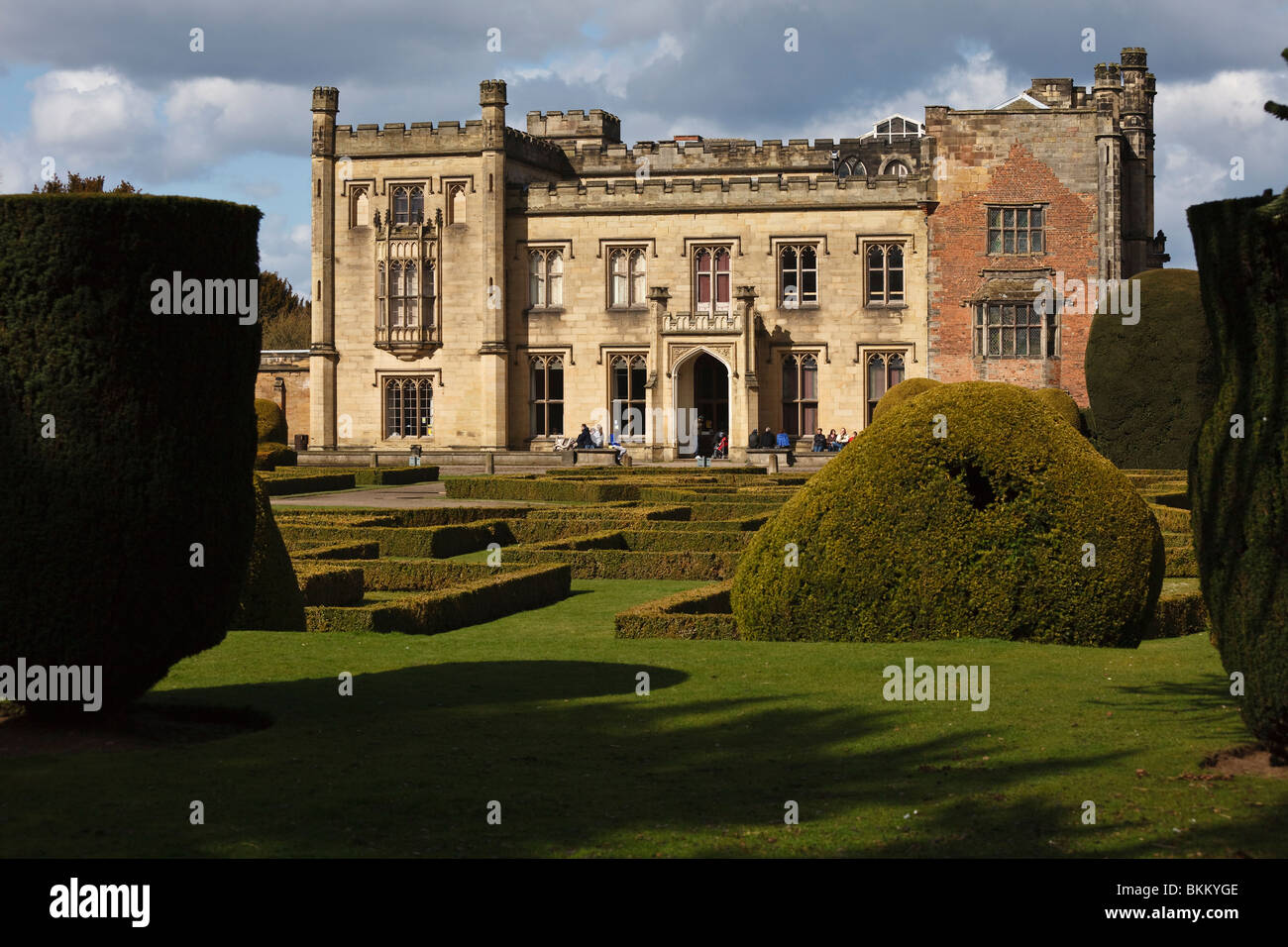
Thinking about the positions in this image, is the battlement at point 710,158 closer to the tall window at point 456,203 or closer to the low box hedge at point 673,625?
the tall window at point 456,203

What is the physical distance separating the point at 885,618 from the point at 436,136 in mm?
38599

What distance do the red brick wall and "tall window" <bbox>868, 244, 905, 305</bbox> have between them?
56.3 inches

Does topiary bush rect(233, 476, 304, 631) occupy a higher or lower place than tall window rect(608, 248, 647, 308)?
lower

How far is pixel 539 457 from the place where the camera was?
4072cm

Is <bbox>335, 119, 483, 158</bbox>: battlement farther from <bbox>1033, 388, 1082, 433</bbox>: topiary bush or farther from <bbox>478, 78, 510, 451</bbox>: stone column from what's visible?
<bbox>1033, 388, 1082, 433</bbox>: topiary bush

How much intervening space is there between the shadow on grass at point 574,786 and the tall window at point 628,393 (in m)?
37.6

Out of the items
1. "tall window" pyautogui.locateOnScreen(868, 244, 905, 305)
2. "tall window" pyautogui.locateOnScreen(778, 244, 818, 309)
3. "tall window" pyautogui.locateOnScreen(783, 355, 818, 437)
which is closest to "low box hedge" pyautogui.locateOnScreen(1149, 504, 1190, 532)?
"tall window" pyautogui.locateOnScreen(783, 355, 818, 437)

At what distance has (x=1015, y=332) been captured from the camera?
42.9m

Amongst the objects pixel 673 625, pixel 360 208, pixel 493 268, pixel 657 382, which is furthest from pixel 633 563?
pixel 360 208

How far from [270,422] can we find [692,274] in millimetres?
14081

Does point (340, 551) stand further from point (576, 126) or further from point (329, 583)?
point (576, 126)

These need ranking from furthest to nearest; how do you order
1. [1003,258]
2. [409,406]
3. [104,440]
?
1. [409,406]
2. [1003,258]
3. [104,440]

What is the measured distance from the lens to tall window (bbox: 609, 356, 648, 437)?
45875mm

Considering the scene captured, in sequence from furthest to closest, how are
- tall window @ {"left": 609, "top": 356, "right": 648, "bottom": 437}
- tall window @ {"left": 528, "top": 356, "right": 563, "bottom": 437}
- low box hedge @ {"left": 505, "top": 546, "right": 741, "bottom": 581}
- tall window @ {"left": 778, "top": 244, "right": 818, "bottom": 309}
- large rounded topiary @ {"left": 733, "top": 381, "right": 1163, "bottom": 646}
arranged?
tall window @ {"left": 528, "top": 356, "right": 563, "bottom": 437} → tall window @ {"left": 609, "top": 356, "right": 648, "bottom": 437} → tall window @ {"left": 778, "top": 244, "right": 818, "bottom": 309} → low box hedge @ {"left": 505, "top": 546, "right": 741, "bottom": 581} → large rounded topiary @ {"left": 733, "top": 381, "right": 1163, "bottom": 646}
